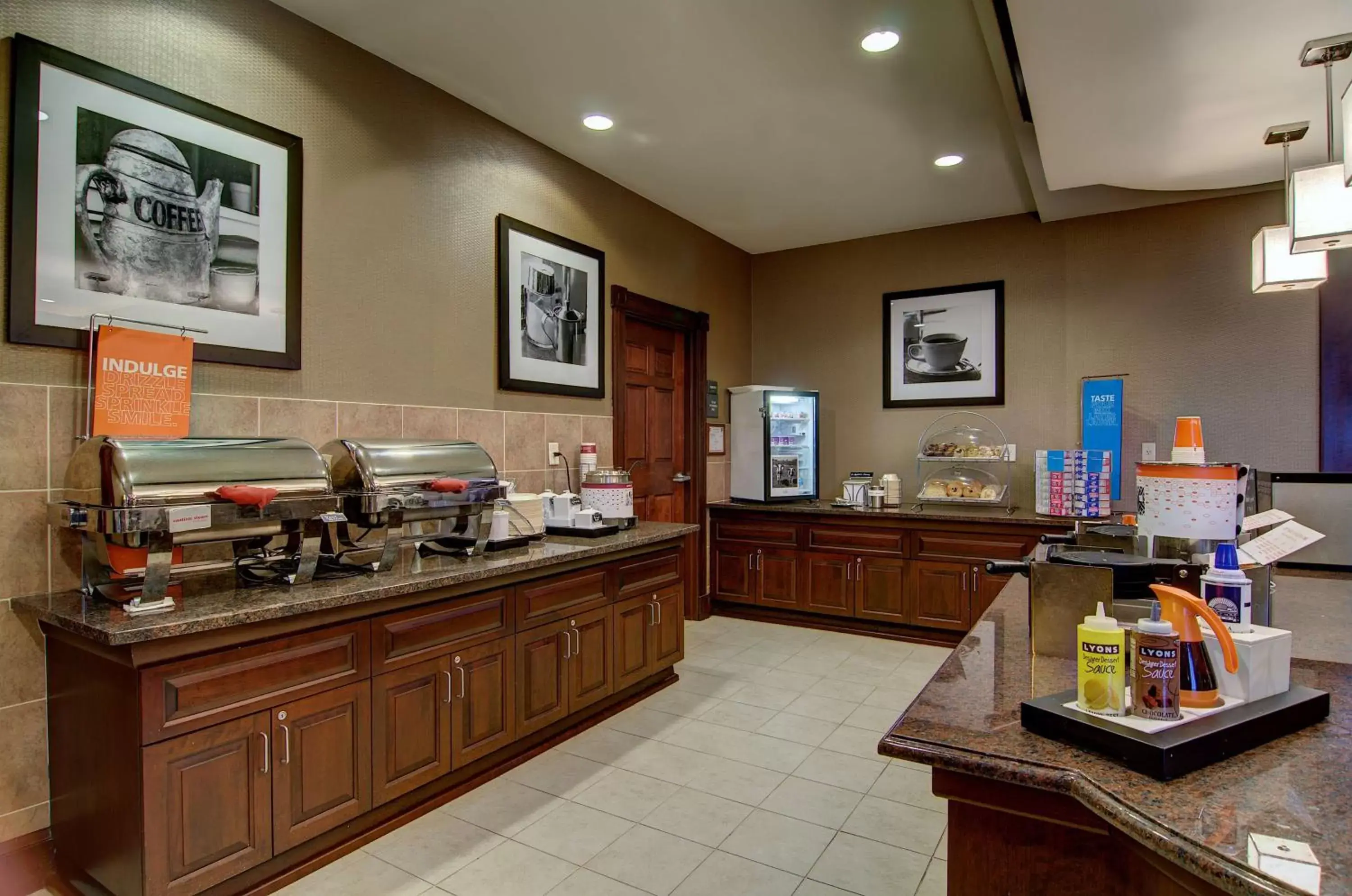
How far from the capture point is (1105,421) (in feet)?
15.8

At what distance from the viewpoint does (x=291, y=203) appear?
278 centimetres

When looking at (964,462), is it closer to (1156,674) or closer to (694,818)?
(694,818)

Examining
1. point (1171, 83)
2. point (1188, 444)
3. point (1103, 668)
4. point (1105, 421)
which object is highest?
point (1171, 83)

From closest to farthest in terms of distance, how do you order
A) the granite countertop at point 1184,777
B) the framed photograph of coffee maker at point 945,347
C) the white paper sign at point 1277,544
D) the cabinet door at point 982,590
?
the granite countertop at point 1184,777 < the white paper sign at point 1277,544 < the cabinet door at point 982,590 < the framed photograph of coffee maker at point 945,347

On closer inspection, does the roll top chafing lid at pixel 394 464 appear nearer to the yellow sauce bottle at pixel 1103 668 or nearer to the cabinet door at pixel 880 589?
the yellow sauce bottle at pixel 1103 668

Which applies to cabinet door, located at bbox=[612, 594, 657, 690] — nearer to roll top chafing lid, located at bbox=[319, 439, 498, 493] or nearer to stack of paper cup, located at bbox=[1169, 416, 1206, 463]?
roll top chafing lid, located at bbox=[319, 439, 498, 493]

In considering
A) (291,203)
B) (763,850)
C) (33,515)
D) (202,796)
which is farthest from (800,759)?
(291,203)

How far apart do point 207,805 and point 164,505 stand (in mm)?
801

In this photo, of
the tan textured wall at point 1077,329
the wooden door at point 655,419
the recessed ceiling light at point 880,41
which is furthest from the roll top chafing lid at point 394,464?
the tan textured wall at point 1077,329

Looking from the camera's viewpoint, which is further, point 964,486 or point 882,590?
point 964,486

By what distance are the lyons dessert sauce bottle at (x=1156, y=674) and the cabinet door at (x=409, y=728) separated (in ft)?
6.95

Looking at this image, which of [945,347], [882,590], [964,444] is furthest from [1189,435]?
[945,347]

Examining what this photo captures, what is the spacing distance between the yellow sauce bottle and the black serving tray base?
0.11 feet

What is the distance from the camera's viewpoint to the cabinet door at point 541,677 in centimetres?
290
